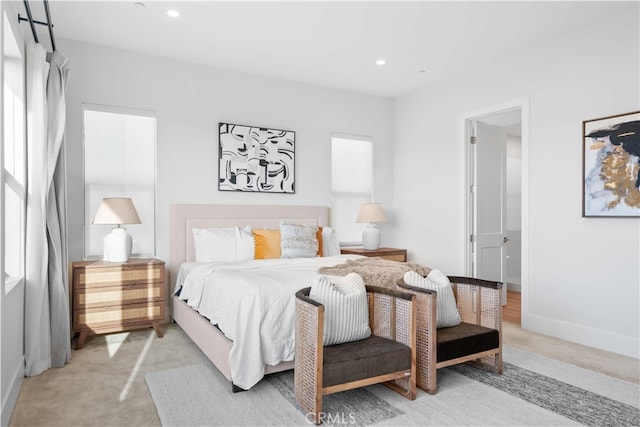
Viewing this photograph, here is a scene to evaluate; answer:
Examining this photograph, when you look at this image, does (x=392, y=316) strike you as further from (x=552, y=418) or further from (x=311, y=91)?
(x=311, y=91)

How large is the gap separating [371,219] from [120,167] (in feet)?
9.66

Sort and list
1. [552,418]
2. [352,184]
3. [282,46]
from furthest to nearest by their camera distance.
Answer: [352,184] → [282,46] → [552,418]

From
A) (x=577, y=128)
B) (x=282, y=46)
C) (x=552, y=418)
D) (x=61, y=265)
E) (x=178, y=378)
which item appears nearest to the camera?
(x=552, y=418)

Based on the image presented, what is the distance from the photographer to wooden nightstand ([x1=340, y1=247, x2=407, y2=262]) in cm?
518

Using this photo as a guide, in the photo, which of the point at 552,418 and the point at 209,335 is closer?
the point at 552,418

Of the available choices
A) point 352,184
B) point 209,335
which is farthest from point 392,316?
point 352,184

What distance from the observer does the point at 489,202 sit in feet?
16.9

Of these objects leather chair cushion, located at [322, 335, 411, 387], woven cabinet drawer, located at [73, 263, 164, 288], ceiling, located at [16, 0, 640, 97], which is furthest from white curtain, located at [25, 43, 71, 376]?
leather chair cushion, located at [322, 335, 411, 387]

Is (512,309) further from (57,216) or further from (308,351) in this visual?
(57,216)

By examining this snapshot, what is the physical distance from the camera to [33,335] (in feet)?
9.79

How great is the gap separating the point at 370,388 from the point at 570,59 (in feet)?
11.2

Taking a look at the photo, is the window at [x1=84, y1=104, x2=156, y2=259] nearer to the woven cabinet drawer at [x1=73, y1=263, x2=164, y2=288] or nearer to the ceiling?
the woven cabinet drawer at [x1=73, y1=263, x2=164, y2=288]

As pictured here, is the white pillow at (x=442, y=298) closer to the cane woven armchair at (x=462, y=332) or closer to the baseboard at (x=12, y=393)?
the cane woven armchair at (x=462, y=332)

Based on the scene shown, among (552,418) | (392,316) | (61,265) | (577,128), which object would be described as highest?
(577,128)
